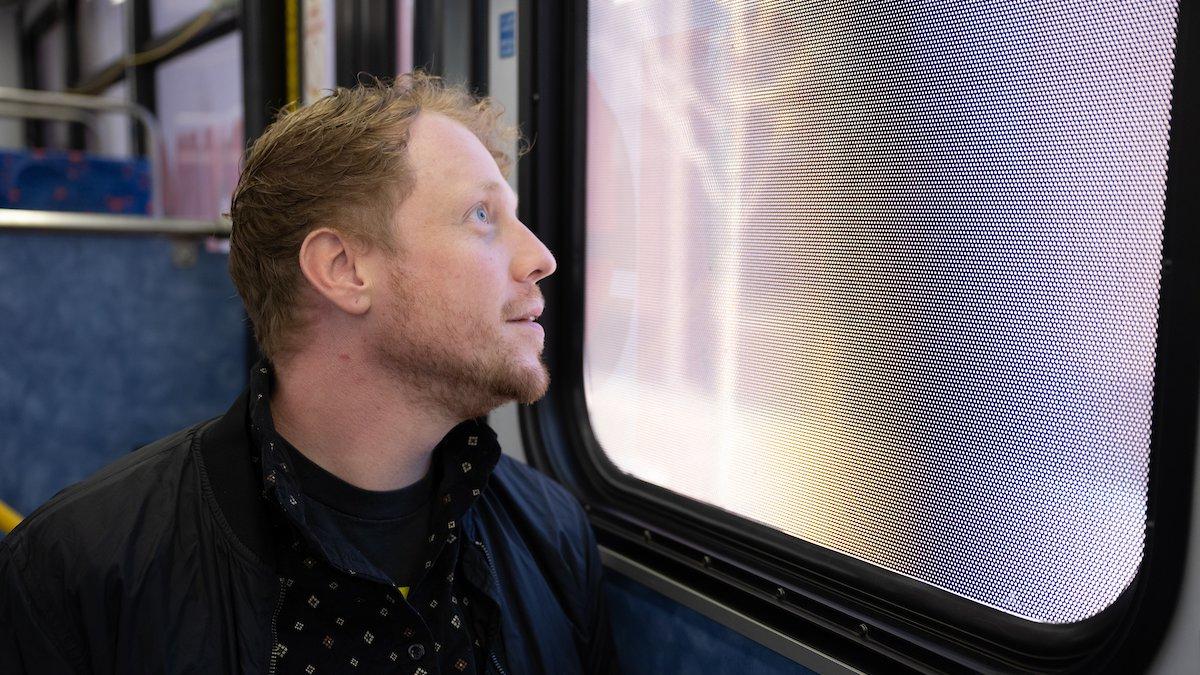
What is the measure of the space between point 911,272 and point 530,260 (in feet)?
1.89

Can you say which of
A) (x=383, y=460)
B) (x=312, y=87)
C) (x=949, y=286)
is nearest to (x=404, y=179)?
(x=383, y=460)

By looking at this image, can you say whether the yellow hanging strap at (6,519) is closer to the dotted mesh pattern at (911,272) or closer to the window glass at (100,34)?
the dotted mesh pattern at (911,272)

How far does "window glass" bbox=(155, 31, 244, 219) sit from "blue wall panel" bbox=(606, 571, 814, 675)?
359 cm

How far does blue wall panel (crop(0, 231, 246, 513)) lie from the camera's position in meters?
2.63

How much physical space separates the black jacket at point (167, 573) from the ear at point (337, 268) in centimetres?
21

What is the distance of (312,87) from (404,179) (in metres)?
1.83

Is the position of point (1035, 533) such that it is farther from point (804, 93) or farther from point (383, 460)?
point (383, 460)

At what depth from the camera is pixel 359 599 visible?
1263 mm

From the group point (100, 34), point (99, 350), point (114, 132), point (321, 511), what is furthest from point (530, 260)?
point (114, 132)

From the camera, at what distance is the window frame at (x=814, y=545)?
3.19ft

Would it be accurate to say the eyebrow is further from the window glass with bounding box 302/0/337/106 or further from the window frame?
the window glass with bounding box 302/0/337/106

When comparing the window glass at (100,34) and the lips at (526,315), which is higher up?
the window glass at (100,34)

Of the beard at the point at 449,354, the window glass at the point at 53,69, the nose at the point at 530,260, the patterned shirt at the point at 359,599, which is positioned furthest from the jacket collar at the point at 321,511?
the window glass at the point at 53,69

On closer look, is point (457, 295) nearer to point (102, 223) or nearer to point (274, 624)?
point (274, 624)
